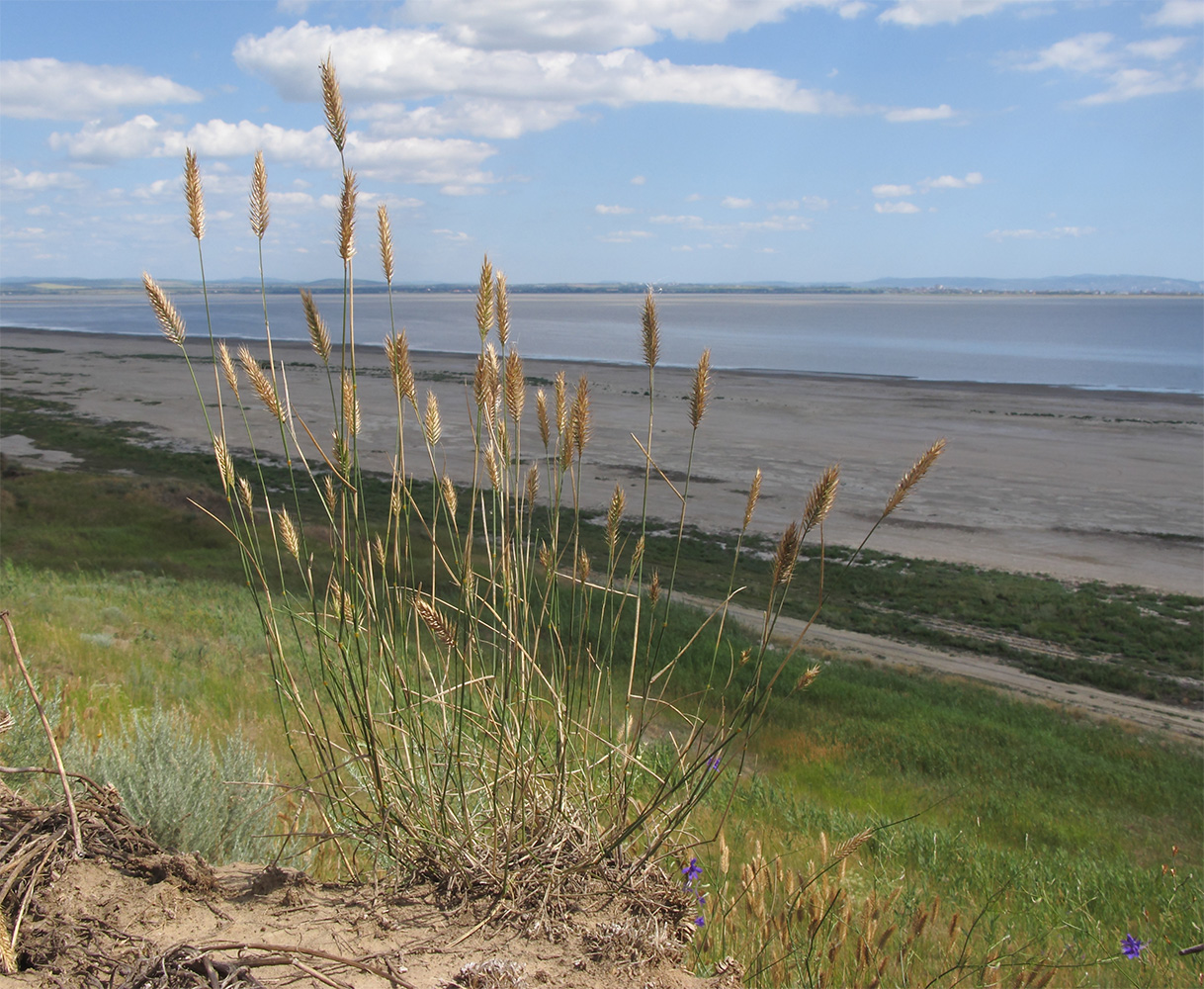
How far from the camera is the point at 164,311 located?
8.35ft

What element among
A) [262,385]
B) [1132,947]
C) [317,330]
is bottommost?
[1132,947]

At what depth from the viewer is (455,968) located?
224 cm

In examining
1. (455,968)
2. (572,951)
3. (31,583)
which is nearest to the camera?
(455,968)

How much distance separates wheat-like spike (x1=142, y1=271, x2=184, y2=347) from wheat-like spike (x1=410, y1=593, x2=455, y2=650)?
106cm

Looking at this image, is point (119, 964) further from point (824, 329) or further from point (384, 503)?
point (824, 329)

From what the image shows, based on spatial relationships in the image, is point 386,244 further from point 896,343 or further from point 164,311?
point 896,343

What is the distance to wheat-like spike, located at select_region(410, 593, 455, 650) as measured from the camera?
2.37 metres

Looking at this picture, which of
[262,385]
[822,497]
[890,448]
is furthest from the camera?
[890,448]

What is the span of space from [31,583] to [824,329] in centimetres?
13020

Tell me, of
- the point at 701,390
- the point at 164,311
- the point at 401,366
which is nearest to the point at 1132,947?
the point at 701,390

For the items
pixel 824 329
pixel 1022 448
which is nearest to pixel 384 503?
pixel 1022 448

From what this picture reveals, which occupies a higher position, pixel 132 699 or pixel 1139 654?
pixel 132 699

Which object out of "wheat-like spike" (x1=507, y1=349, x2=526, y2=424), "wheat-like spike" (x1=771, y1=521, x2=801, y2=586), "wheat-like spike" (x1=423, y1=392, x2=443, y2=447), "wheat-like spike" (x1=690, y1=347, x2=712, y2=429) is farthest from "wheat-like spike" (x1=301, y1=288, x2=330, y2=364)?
"wheat-like spike" (x1=771, y1=521, x2=801, y2=586)

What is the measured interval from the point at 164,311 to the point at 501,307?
97cm
